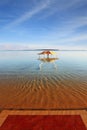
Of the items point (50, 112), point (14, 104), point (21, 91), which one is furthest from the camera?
point (21, 91)

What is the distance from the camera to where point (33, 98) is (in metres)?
11.6

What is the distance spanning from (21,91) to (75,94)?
3.60m

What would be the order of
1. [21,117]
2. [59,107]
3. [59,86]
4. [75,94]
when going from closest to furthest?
1. [21,117]
2. [59,107]
3. [75,94]
4. [59,86]

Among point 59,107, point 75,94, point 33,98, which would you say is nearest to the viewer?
point 59,107

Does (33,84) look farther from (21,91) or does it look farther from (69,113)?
(69,113)

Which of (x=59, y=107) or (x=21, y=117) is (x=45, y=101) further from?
(x=21, y=117)

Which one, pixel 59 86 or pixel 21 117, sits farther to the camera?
pixel 59 86

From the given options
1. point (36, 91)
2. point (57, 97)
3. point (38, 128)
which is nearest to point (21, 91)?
point (36, 91)

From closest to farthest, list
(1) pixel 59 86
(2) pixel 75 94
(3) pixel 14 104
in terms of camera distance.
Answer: (3) pixel 14 104
(2) pixel 75 94
(1) pixel 59 86

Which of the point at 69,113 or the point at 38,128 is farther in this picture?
the point at 69,113

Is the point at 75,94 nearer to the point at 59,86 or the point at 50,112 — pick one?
the point at 59,86

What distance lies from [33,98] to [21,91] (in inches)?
78.0

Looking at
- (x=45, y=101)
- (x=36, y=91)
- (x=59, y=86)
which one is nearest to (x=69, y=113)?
(x=45, y=101)

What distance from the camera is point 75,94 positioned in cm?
1257
